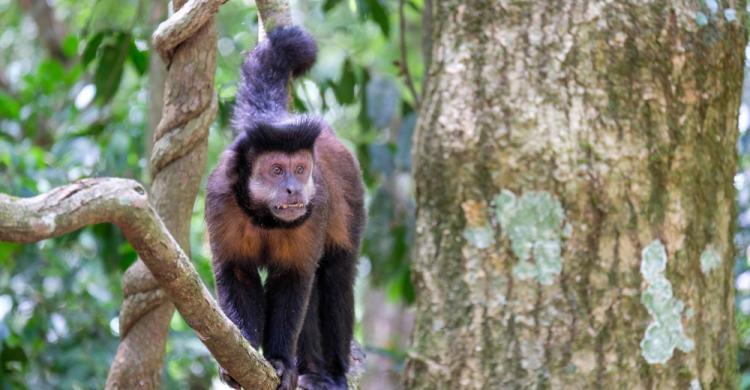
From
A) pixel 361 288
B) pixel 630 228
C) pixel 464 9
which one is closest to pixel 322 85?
pixel 464 9

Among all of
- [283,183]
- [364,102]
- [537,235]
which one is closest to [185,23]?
[283,183]

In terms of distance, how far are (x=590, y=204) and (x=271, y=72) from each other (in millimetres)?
1258

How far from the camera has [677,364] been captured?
11.8ft

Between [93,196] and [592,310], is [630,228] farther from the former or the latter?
[93,196]

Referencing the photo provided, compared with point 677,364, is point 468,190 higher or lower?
higher

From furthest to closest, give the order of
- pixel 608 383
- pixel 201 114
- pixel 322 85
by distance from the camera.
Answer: pixel 322 85, pixel 608 383, pixel 201 114

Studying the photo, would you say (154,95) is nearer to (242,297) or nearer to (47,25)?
(242,297)

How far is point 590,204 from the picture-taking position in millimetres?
3697

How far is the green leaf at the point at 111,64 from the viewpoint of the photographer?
462cm

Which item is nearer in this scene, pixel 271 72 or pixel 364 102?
pixel 271 72

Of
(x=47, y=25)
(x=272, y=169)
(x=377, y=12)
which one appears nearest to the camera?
(x=272, y=169)

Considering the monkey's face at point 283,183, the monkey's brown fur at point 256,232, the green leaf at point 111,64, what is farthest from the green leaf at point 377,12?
the monkey's face at point 283,183

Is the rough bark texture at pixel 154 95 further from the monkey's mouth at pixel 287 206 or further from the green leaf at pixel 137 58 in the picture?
the monkey's mouth at pixel 287 206

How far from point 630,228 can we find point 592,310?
33cm
